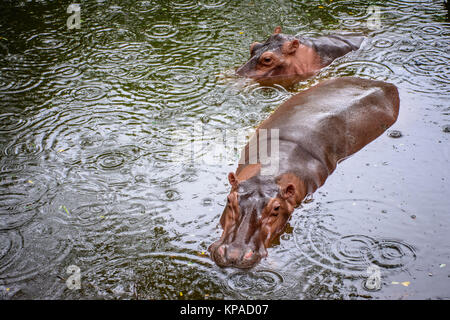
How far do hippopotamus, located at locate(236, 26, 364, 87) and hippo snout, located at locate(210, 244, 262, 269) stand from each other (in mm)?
4581

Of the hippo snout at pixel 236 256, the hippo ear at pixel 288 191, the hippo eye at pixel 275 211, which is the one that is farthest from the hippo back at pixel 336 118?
the hippo snout at pixel 236 256

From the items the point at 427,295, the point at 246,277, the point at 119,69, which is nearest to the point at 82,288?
the point at 246,277

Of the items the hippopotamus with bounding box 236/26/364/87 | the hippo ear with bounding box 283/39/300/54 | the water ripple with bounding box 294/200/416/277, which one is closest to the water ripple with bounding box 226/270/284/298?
the water ripple with bounding box 294/200/416/277

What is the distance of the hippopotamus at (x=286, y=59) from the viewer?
897cm

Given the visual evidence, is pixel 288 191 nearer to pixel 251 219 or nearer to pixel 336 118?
pixel 251 219

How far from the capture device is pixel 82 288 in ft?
15.9

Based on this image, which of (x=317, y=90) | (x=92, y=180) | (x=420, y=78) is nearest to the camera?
(x=92, y=180)

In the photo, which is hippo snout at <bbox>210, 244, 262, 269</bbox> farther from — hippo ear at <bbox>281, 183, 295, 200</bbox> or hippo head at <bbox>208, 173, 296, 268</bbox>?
hippo ear at <bbox>281, 183, 295, 200</bbox>

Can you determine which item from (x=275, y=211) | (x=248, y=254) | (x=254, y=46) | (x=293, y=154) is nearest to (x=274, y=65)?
(x=254, y=46)

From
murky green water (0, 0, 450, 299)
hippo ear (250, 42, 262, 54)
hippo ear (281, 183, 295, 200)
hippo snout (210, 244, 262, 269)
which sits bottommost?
murky green water (0, 0, 450, 299)

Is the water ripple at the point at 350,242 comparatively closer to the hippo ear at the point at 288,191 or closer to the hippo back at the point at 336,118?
the hippo ear at the point at 288,191

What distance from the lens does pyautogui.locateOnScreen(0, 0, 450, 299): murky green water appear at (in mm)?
4957

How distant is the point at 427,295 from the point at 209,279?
6.46ft
